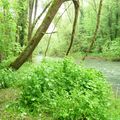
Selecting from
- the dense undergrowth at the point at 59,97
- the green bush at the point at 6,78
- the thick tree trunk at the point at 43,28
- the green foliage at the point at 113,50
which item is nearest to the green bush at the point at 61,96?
the dense undergrowth at the point at 59,97

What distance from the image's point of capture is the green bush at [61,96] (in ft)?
22.5

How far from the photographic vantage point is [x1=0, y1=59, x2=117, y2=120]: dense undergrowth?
6852mm

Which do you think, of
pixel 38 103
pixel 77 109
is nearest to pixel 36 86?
pixel 38 103

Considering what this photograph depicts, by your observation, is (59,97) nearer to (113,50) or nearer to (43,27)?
(43,27)

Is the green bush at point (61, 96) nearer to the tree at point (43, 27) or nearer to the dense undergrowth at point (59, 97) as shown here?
Answer: the dense undergrowth at point (59, 97)

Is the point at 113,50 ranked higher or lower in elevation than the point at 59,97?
lower

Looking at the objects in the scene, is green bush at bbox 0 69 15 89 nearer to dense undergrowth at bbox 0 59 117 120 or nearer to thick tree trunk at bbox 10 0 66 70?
thick tree trunk at bbox 10 0 66 70

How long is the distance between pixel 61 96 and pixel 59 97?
209 millimetres

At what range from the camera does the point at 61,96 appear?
301 inches

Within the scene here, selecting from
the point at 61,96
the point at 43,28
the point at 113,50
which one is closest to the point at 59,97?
the point at 61,96

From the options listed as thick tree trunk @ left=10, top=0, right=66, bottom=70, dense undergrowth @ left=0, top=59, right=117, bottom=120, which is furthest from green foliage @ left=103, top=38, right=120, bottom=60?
dense undergrowth @ left=0, top=59, right=117, bottom=120

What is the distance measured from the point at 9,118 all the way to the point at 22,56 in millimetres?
A: 3814

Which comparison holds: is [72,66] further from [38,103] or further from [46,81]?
[38,103]

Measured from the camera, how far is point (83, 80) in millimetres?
9367
